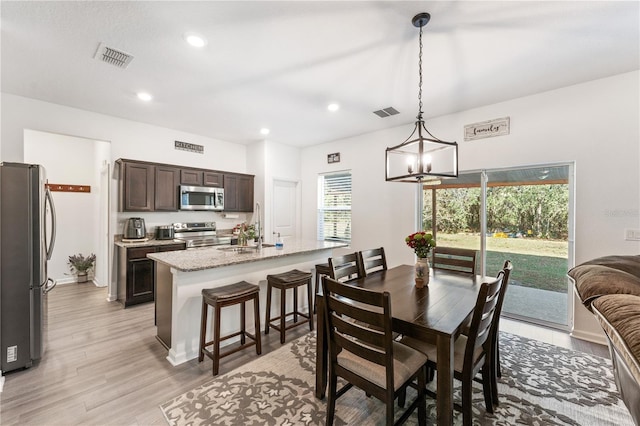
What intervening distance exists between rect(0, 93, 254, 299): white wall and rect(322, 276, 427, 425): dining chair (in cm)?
421

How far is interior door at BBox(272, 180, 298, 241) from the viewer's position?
5.74m

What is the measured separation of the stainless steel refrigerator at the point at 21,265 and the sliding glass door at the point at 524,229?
192 inches

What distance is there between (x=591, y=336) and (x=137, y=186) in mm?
6381

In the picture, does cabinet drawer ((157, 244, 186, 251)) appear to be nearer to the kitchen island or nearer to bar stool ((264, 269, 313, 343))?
the kitchen island

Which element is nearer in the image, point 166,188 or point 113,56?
point 113,56

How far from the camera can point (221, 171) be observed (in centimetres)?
531

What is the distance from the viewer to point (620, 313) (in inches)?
36.9

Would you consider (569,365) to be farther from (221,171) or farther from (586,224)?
(221,171)

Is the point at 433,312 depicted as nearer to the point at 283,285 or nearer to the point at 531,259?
the point at 283,285

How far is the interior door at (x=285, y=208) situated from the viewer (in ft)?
18.8

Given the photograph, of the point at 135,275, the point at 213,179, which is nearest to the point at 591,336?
the point at 135,275

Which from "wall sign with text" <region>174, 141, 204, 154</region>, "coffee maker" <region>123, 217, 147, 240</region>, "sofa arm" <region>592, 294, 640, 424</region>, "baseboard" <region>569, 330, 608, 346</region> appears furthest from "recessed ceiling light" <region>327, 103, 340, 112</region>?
"baseboard" <region>569, 330, 608, 346</region>

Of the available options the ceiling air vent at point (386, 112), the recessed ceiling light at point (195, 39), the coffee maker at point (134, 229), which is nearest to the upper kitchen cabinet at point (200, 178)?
the coffee maker at point (134, 229)

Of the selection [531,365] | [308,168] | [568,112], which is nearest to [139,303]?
[308,168]
